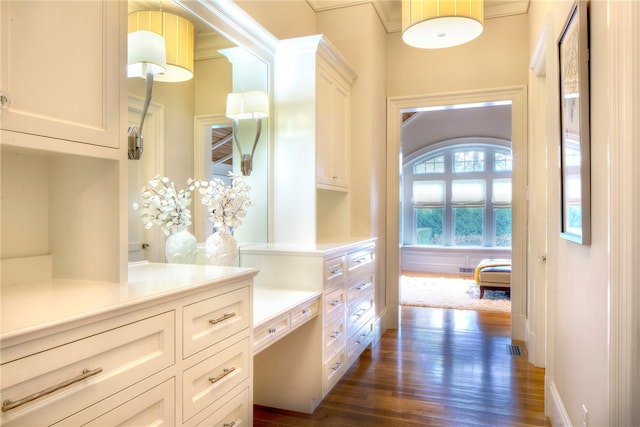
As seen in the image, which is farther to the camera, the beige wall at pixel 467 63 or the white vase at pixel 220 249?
the beige wall at pixel 467 63

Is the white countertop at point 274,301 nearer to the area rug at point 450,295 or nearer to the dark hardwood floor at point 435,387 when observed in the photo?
the dark hardwood floor at point 435,387

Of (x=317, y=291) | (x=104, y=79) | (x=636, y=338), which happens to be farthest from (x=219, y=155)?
(x=636, y=338)

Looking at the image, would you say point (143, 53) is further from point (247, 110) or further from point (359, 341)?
point (359, 341)

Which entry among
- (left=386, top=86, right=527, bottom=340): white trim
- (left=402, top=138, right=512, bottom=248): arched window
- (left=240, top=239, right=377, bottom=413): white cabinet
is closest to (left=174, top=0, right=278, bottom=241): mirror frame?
(left=240, top=239, right=377, bottom=413): white cabinet

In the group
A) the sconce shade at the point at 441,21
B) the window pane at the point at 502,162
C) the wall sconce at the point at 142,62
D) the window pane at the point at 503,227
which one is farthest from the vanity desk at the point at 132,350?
the window pane at the point at 502,162

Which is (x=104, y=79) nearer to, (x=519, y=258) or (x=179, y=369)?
(x=179, y=369)

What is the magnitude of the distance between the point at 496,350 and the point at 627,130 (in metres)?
2.85

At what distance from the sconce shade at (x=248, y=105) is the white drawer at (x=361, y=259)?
1.23 m

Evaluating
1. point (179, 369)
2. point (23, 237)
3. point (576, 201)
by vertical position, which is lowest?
point (179, 369)

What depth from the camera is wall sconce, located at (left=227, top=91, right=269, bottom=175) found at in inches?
107

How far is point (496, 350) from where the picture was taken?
363cm

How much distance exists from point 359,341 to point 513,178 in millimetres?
2199

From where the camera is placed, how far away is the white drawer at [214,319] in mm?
1381

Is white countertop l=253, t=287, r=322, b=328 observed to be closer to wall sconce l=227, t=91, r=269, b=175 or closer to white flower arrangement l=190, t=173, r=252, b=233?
white flower arrangement l=190, t=173, r=252, b=233
